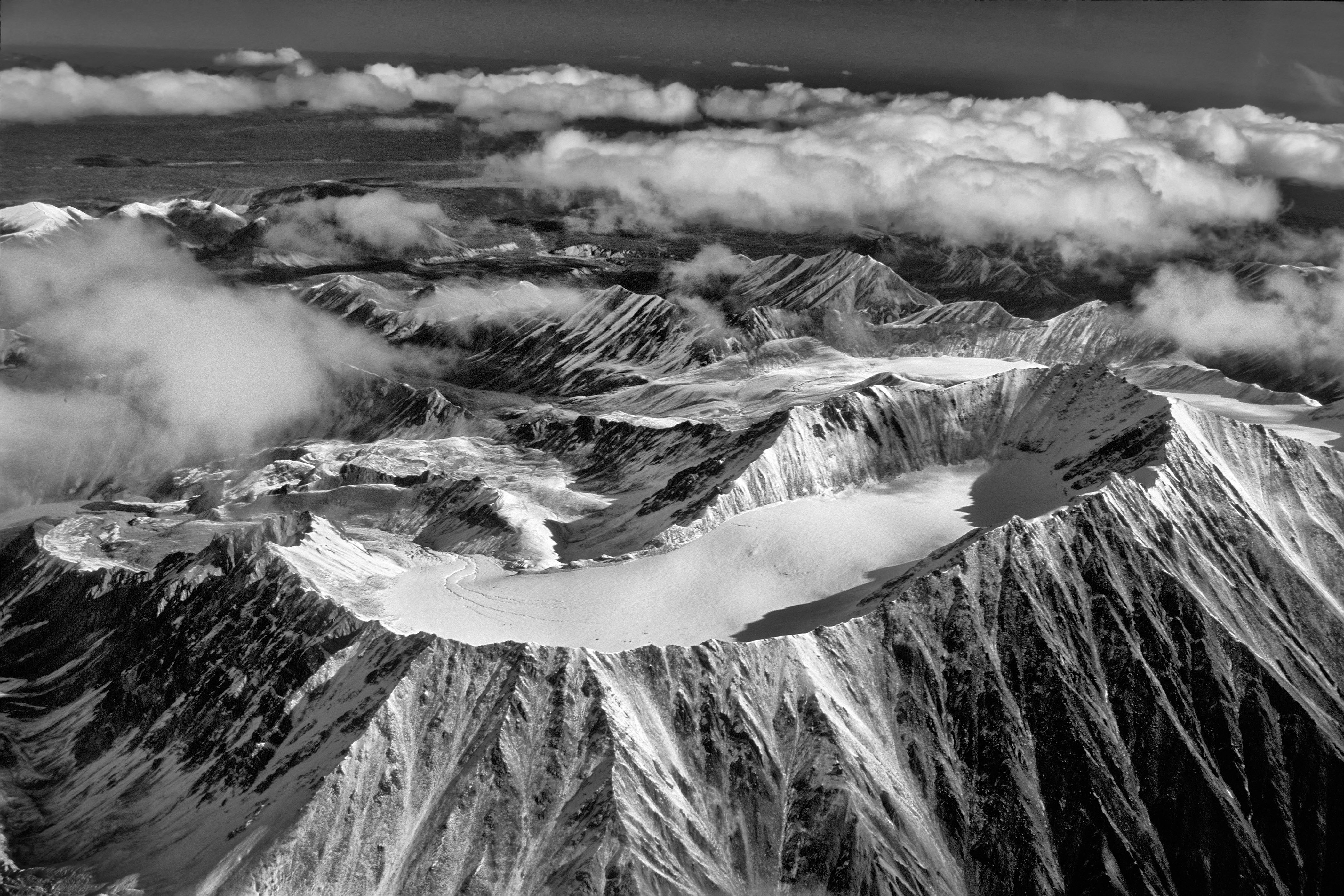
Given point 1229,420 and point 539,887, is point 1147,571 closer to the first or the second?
point 1229,420

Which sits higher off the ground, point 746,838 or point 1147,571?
point 1147,571

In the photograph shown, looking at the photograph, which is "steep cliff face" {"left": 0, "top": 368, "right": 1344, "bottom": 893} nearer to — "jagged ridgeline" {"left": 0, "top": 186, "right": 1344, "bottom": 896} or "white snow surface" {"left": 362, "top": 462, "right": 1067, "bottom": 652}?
"jagged ridgeline" {"left": 0, "top": 186, "right": 1344, "bottom": 896}

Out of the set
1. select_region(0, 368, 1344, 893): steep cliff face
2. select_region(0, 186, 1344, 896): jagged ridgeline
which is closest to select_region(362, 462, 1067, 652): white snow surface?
select_region(0, 186, 1344, 896): jagged ridgeline

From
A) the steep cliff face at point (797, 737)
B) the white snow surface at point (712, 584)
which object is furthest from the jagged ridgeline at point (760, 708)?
the white snow surface at point (712, 584)

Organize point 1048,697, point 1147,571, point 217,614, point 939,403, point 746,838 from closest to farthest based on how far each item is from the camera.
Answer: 1. point 746,838
2. point 1048,697
3. point 1147,571
4. point 217,614
5. point 939,403

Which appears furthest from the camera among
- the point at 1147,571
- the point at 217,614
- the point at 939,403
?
the point at 939,403

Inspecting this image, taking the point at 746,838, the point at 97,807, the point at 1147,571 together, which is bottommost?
the point at 97,807

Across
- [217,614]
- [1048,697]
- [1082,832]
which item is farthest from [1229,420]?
[217,614]

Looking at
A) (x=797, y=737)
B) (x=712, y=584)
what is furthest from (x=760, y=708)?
(x=712, y=584)

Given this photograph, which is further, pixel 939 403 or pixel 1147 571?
pixel 939 403
